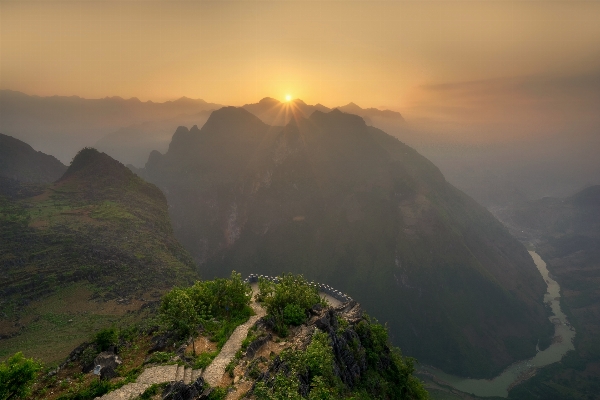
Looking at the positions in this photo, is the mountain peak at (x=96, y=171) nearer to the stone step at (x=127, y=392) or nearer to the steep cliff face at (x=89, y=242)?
the steep cliff face at (x=89, y=242)

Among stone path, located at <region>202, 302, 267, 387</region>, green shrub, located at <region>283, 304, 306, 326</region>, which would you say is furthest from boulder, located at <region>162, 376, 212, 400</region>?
green shrub, located at <region>283, 304, 306, 326</region>

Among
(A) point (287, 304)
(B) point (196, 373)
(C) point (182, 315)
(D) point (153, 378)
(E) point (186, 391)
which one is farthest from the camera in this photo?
(A) point (287, 304)

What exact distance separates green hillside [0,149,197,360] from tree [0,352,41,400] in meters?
30.0

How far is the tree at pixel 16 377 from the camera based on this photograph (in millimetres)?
24531

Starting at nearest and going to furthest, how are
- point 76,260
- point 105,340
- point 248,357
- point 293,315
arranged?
point 248,357 < point 105,340 < point 293,315 < point 76,260

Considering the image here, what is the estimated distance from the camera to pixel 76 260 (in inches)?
3063

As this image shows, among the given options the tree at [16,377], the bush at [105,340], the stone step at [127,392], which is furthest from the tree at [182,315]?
the tree at [16,377]

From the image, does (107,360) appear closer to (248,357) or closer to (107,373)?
(107,373)

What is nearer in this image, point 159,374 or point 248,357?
point 159,374

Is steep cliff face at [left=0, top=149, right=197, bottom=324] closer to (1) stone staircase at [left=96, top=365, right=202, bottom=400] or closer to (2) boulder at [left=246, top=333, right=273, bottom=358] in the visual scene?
(1) stone staircase at [left=96, top=365, right=202, bottom=400]

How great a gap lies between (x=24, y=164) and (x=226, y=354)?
217657mm

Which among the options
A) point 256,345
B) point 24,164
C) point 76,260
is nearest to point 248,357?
point 256,345

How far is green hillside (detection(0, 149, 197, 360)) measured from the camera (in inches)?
2381

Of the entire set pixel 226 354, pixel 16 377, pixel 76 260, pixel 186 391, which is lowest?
pixel 76 260
